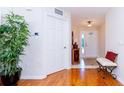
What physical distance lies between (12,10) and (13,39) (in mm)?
1165

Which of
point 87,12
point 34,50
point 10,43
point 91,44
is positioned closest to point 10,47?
point 10,43

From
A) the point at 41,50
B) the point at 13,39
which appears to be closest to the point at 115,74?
the point at 41,50

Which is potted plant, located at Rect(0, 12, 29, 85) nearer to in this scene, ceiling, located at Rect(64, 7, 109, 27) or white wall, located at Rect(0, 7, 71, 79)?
white wall, located at Rect(0, 7, 71, 79)

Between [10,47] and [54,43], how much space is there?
2.25 metres

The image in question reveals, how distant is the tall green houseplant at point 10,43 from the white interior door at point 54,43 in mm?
1251

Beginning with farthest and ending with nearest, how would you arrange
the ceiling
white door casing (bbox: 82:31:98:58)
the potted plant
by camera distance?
white door casing (bbox: 82:31:98:58)
the ceiling
the potted plant

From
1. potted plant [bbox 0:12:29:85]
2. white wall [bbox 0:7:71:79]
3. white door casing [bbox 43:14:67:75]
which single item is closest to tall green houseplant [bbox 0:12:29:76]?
potted plant [bbox 0:12:29:85]

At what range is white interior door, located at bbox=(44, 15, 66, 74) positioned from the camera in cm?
570

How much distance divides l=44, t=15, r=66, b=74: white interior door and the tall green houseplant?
4.10ft

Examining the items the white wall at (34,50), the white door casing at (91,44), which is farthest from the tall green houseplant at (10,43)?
the white door casing at (91,44)

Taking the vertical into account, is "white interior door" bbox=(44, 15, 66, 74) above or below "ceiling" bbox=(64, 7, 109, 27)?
below

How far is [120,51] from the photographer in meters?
4.80
